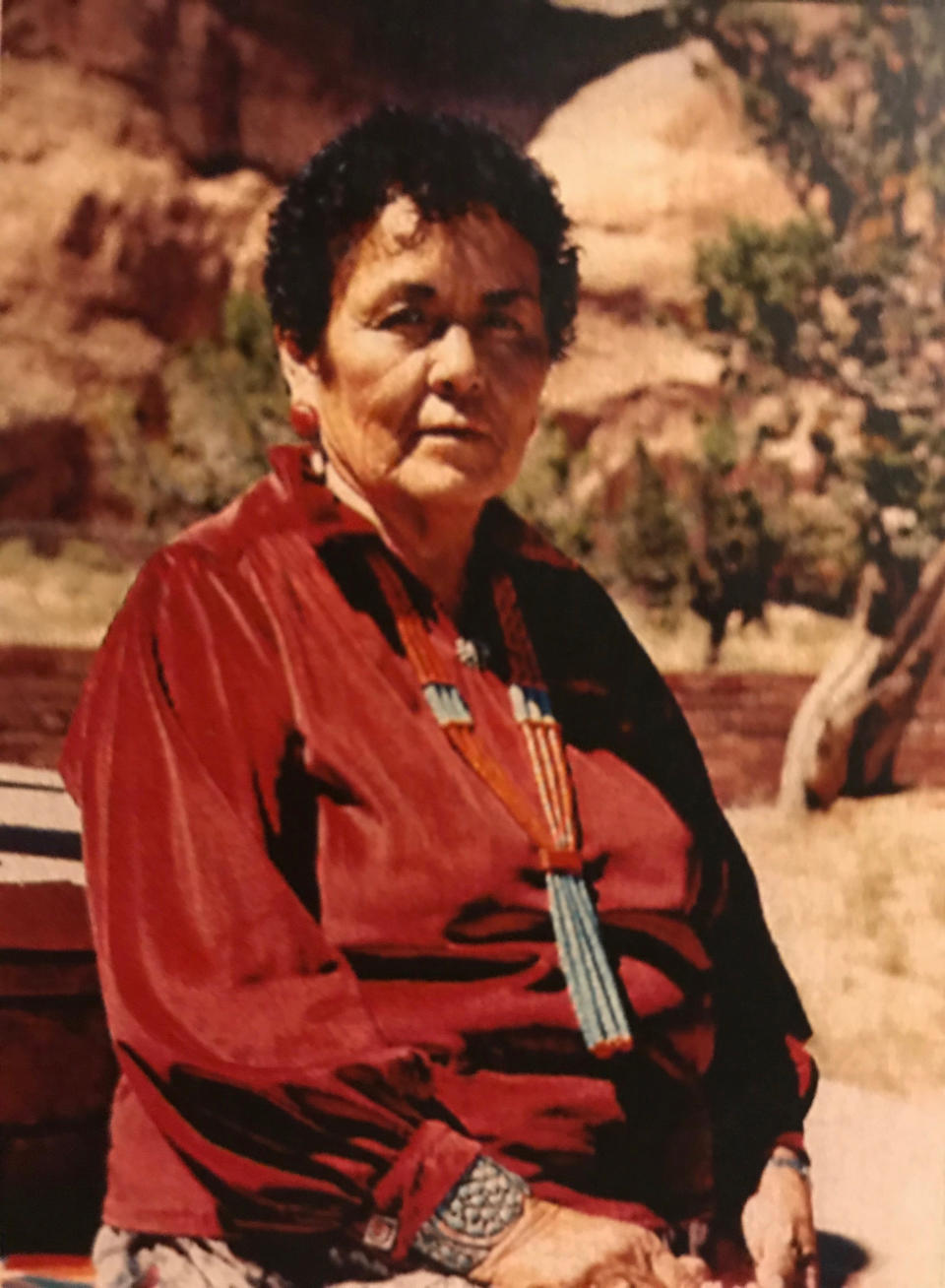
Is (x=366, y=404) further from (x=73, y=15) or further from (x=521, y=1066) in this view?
(x=521, y=1066)

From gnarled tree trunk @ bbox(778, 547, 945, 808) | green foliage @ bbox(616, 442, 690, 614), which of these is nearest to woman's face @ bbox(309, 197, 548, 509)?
green foliage @ bbox(616, 442, 690, 614)

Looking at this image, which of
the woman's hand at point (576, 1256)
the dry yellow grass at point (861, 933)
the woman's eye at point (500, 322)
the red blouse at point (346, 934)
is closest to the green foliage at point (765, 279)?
the woman's eye at point (500, 322)

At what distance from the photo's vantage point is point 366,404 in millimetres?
1862

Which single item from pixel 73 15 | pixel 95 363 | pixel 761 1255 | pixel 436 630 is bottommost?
pixel 761 1255

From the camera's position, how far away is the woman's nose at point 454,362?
73.4 inches

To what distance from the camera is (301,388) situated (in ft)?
6.27

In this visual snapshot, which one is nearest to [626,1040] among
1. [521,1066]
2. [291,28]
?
[521,1066]

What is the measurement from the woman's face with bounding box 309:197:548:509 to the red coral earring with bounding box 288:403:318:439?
13 mm

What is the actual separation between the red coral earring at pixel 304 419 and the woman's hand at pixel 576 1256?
1.03 meters

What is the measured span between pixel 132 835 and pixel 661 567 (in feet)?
2.81

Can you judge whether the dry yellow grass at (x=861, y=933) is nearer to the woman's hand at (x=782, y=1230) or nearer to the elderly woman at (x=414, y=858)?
the elderly woman at (x=414, y=858)

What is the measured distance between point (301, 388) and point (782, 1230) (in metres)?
1.31

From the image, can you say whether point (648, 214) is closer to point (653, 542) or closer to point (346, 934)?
point (653, 542)

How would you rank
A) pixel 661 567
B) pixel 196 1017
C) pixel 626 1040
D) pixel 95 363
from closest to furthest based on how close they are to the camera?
pixel 196 1017
pixel 626 1040
pixel 95 363
pixel 661 567
